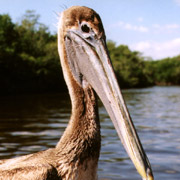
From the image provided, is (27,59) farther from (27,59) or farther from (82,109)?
(82,109)

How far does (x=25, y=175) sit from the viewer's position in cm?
281

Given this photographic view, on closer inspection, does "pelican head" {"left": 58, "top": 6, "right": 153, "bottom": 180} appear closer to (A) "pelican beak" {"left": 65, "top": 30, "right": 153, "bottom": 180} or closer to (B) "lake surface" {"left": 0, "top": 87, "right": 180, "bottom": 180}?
(A) "pelican beak" {"left": 65, "top": 30, "right": 153, "bottom": 180}

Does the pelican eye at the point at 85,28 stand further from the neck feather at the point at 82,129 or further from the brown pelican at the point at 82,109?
the neck feather at the point at 82,129

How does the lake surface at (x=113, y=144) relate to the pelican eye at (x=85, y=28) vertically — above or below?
below

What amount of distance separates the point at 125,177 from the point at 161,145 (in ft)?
8.78

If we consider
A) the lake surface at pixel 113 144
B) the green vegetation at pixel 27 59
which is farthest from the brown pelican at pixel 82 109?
the green vegetation at pixel 27 59

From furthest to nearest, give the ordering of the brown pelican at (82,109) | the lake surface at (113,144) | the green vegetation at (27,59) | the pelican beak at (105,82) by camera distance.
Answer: the green vegetation at (27,59), the lake surface at (113,144), the brown pelican at (82,109), the pelican beak at (105,82)

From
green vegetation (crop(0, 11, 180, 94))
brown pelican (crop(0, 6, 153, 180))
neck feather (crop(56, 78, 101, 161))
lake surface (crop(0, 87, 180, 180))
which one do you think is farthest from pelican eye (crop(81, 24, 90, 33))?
green vegetation (crop(0, 11, 180, 94))

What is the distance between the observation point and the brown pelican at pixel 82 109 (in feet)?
9.35

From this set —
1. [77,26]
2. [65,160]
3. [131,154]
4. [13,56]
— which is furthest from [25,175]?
[13,56]

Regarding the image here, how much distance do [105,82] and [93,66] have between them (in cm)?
19

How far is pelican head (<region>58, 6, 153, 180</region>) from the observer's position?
2.78 metres

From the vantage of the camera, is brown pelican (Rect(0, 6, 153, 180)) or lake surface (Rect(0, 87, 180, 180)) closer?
brown pelican (Rect(0, 6, 153, 180))

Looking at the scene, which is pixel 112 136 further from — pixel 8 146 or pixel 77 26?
pixel 77 26
